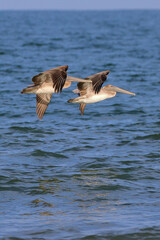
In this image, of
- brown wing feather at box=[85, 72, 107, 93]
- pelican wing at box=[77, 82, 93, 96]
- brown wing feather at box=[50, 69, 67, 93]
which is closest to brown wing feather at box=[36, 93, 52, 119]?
pelican wing at box=[77, 82, 93, 96]

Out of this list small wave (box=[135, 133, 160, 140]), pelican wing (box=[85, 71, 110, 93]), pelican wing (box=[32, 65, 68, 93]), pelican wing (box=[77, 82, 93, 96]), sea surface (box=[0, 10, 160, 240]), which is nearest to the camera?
sea surface (box=[0, 10, 160, 240])

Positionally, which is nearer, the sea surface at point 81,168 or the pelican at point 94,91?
the sea surface at point 81,168

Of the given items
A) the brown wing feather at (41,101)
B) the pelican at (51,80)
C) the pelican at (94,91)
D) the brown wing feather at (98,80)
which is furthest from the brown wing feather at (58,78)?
the brown wing feather at (41,101)

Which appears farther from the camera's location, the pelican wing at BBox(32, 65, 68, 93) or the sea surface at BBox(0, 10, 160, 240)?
the pelican wing at BBox(32, 65, 68, 93)

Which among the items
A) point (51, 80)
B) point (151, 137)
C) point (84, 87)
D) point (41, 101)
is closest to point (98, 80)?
point (84, 87)

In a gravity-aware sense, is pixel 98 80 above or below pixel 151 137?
above

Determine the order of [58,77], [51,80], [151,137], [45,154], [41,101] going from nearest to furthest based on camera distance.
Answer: [58,77] → [51,80] → [41,101] → [45,154] → [151,137]

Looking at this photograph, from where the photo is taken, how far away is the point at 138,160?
16.2m

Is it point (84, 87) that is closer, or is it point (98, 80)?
point (98, 80)

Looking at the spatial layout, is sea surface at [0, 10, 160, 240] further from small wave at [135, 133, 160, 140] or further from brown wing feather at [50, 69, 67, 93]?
brown wing feather at [50, 69, 67, 93]

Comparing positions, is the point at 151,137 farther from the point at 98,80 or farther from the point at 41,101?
the point at 98,80

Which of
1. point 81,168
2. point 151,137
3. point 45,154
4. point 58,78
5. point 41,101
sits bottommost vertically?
point 81,168

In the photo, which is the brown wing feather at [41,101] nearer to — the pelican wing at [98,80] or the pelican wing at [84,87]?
the pelican wing at [84,87]

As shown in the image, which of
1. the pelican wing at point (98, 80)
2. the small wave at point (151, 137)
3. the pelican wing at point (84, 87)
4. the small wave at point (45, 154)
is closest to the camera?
the pelican wing at point (98, 80)
